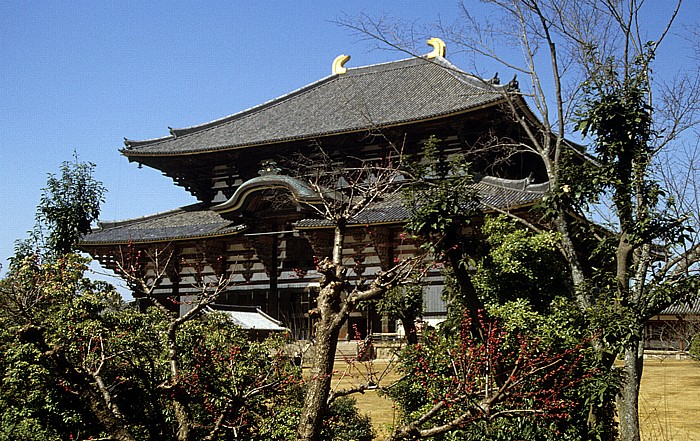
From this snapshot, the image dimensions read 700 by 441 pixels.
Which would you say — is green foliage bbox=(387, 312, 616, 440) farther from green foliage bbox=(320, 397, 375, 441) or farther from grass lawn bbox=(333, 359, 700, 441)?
green foliage bbox=(320, 397, 375, 441)

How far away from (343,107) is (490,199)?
9264mm

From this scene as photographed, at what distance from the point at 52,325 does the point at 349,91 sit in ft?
70.7

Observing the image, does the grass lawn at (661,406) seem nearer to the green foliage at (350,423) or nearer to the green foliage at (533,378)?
the green foliage at (350,423)

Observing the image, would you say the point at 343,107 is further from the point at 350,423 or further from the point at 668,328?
the point at 350,423

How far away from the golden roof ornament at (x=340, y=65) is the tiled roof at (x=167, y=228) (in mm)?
9078

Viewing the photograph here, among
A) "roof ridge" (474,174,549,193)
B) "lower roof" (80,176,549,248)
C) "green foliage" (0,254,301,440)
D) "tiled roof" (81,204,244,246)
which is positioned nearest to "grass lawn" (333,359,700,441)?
"green foliage" (0,254,301,440)

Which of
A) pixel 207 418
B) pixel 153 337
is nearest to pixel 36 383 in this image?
pixel 153 337

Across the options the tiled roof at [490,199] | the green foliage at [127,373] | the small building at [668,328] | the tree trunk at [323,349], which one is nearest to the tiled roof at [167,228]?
the tiled roof at [490,199]

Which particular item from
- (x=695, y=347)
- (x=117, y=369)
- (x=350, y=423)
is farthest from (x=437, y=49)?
(x=117, y=369)

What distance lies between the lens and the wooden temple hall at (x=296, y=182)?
21.5 metres

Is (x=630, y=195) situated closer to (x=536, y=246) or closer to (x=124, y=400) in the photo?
(x=536, y=246)

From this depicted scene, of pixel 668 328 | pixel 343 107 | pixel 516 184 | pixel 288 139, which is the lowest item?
pixel 668 328

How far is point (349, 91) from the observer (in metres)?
29.3

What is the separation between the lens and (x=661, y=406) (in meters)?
14.4
